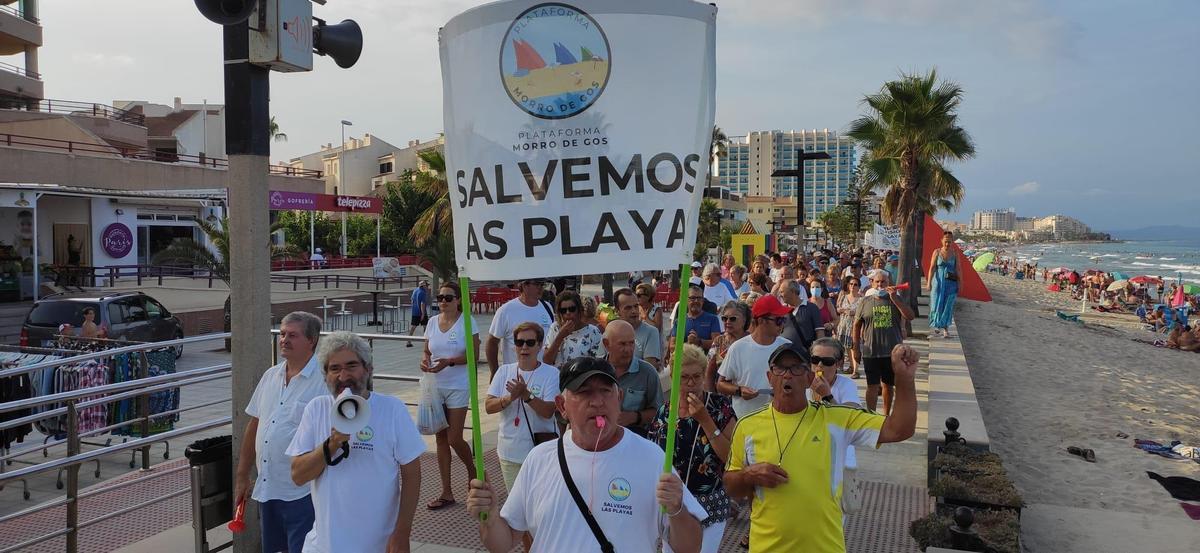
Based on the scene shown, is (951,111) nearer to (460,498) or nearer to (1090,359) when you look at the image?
(1090,359)

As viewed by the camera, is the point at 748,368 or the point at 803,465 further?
the point at 748,368

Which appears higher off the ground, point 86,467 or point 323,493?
point 323,493

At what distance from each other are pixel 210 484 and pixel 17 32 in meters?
44.6

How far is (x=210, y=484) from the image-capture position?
455 centimetres

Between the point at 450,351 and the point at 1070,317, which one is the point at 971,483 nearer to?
the point at 450,351

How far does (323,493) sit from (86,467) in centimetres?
640

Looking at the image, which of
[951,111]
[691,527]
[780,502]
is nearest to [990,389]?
[951,111]

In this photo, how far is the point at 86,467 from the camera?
26.5 feet

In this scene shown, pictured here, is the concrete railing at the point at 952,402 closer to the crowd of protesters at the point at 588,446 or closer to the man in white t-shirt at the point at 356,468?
the crowd of protesters at the point at 588,446

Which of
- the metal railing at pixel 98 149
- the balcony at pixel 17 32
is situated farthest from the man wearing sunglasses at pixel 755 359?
the balcony at pixel 17 32

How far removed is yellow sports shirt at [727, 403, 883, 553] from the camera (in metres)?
3.36

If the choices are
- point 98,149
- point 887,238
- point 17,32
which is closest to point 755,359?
point 887,238

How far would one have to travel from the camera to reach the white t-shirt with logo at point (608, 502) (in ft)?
8.54

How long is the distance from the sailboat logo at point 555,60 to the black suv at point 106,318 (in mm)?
12874
